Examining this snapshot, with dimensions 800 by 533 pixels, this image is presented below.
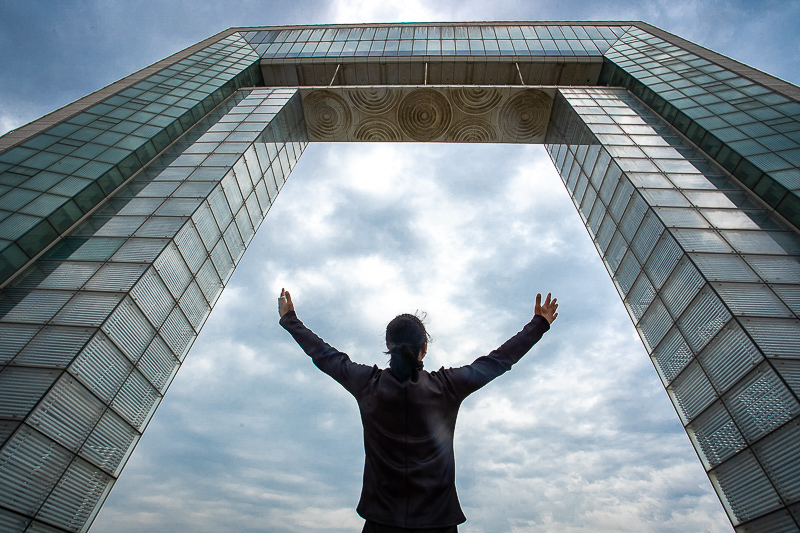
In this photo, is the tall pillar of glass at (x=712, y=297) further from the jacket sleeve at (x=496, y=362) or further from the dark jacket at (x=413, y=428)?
the dark jacket at (x=413, y=428)

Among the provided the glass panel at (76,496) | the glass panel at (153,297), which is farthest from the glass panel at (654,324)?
the glass panel at (76,496)

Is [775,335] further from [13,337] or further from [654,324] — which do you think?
[13,337]

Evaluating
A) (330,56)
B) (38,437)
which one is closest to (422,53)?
(330,56)

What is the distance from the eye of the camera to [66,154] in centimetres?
1346

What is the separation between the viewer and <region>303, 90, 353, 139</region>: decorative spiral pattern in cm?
2267

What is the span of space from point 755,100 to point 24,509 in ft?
79.8

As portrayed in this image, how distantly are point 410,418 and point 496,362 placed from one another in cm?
95

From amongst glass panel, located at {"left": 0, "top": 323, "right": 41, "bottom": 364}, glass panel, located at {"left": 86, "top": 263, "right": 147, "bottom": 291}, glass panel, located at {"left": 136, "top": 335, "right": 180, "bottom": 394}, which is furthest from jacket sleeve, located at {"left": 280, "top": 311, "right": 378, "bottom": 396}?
glass panel, located at {"left": 136, "top": 335, "right": 180, "bottom": 394}

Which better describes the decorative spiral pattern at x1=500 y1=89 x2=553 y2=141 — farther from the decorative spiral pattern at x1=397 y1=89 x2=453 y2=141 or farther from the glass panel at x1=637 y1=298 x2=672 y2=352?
the glass panel at x1=637 y1=298 x2=672 y2=352

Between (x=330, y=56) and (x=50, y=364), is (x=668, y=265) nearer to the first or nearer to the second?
(x=50, y=364)

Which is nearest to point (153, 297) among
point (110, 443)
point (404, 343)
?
point (110, 443)

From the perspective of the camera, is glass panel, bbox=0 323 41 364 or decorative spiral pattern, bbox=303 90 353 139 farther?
decorative spiral pattern, bbox=303 90 353 139

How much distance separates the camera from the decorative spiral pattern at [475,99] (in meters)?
22.1

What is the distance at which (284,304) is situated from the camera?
430 cm
